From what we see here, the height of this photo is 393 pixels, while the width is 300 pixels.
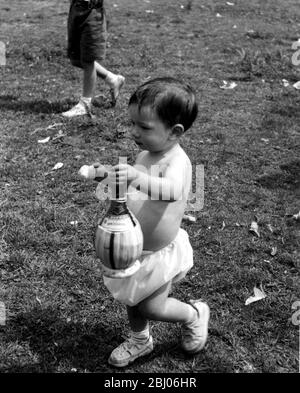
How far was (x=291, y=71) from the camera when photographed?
782 cm

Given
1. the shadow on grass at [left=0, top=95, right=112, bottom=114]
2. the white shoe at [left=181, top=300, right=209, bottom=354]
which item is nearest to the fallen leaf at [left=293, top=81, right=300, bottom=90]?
the shadow on grass at [left=0, top=95, right=112, bottom=114]

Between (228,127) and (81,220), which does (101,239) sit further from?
(228,127)

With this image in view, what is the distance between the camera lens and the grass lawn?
2941mm

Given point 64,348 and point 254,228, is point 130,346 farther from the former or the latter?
point 254,228


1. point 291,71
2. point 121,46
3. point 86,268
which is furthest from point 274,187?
point 121,46

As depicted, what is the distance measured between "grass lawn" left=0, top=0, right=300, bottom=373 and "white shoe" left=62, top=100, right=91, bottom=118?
0.37 feet

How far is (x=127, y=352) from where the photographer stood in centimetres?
279

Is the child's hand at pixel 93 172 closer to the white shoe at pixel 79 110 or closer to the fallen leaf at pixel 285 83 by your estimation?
the white shoe at pixel 79 110

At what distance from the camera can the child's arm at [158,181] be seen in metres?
2.15

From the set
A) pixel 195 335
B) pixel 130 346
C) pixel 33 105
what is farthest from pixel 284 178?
pixel 33 105

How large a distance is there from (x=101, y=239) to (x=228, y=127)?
3867mm

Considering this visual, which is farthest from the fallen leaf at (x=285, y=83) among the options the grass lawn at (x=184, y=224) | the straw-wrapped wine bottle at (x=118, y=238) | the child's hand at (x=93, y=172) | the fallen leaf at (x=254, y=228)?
the child's hand at (x=93, y=172)

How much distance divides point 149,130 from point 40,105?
4155mm

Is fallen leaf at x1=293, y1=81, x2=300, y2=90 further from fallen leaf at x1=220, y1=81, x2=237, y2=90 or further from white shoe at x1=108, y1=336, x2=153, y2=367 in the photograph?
white shoe at x1=108, y1=336, x2=153, y2=367
